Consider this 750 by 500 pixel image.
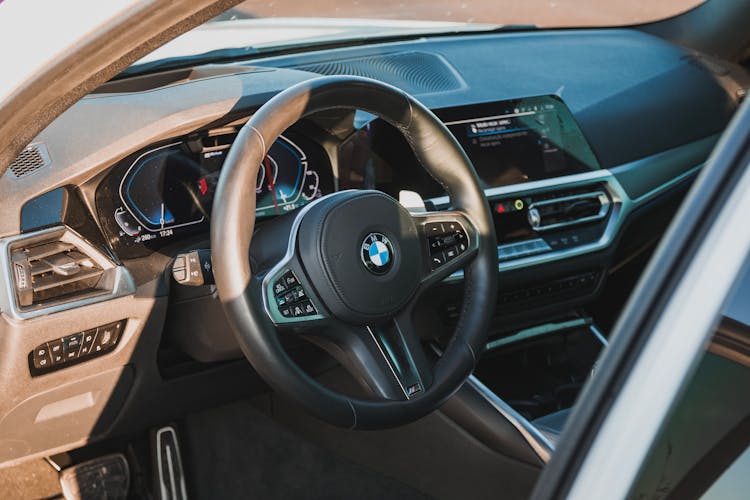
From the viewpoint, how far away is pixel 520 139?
2.48 m

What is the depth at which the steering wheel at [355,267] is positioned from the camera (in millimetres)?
1532

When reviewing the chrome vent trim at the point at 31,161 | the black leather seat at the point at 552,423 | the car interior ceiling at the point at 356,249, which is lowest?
the black leather seat at the point at 552,423

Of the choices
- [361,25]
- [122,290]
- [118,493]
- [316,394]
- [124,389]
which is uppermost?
[361,25]

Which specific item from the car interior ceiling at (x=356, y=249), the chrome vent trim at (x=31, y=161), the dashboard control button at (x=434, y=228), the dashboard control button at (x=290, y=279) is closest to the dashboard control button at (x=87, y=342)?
the car interior ceiling at (x=356, y=249)

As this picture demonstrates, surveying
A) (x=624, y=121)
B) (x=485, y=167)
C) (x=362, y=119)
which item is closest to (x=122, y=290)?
(x=362, y=119)

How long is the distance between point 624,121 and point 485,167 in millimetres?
564

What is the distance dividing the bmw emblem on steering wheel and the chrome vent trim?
0.58 meters

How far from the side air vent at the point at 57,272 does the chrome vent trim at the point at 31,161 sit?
111 millimetres

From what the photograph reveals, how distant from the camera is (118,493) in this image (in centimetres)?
230

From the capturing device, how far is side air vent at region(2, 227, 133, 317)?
5.38ft

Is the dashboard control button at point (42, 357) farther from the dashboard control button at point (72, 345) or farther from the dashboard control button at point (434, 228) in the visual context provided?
the dashboard control button at point (434, 228)

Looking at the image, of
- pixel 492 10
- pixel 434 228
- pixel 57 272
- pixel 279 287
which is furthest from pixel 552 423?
pixel 492 10

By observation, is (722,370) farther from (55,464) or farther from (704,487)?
(55,464)

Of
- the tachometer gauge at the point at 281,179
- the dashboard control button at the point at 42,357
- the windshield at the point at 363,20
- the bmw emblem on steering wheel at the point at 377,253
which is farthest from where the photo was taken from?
the windshield at the point at 363,20
